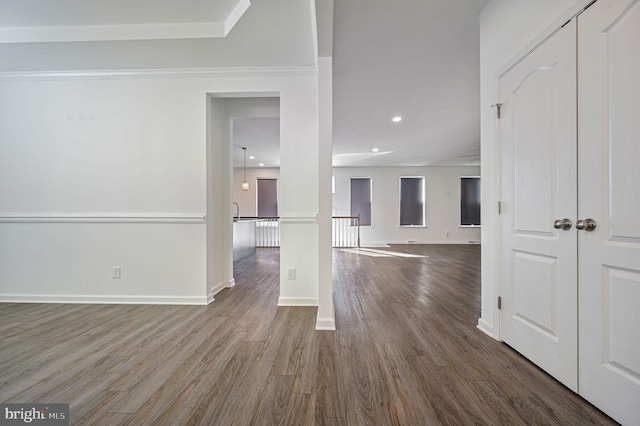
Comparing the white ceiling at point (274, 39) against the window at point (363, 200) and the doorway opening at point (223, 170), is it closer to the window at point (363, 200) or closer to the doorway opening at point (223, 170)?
the doorway opening at point (223, 170)

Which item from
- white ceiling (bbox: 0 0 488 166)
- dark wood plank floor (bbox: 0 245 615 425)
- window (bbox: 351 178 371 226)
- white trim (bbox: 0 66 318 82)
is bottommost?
dark wood plank floor (bbox: 0 245 615 425)

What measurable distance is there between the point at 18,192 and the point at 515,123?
4.95 meters

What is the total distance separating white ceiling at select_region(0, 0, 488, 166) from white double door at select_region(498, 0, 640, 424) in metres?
0.95

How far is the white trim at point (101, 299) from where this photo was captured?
9.09 ft

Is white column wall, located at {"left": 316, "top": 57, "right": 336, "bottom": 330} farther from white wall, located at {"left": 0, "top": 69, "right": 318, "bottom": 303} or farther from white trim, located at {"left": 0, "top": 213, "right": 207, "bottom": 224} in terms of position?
white trim, located at {"left": 0, "top": 213, "right": 207, "bottom": 224}

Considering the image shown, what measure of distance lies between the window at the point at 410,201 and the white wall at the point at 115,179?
6.48 metres

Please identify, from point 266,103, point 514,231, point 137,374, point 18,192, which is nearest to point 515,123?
point 514,231

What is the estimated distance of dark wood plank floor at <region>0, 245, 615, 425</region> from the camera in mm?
1234

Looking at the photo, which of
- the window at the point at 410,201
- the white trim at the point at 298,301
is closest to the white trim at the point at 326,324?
the white trim at the point at 298,301

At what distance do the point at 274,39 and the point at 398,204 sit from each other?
7087 millimetres

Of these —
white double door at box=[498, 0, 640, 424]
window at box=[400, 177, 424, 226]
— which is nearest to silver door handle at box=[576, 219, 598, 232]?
white double door at box=[498, 0, 640, 424]

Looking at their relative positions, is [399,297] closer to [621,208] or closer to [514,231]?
[514,231]

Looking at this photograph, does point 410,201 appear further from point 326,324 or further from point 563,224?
point 563,224

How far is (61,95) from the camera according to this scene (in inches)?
111
